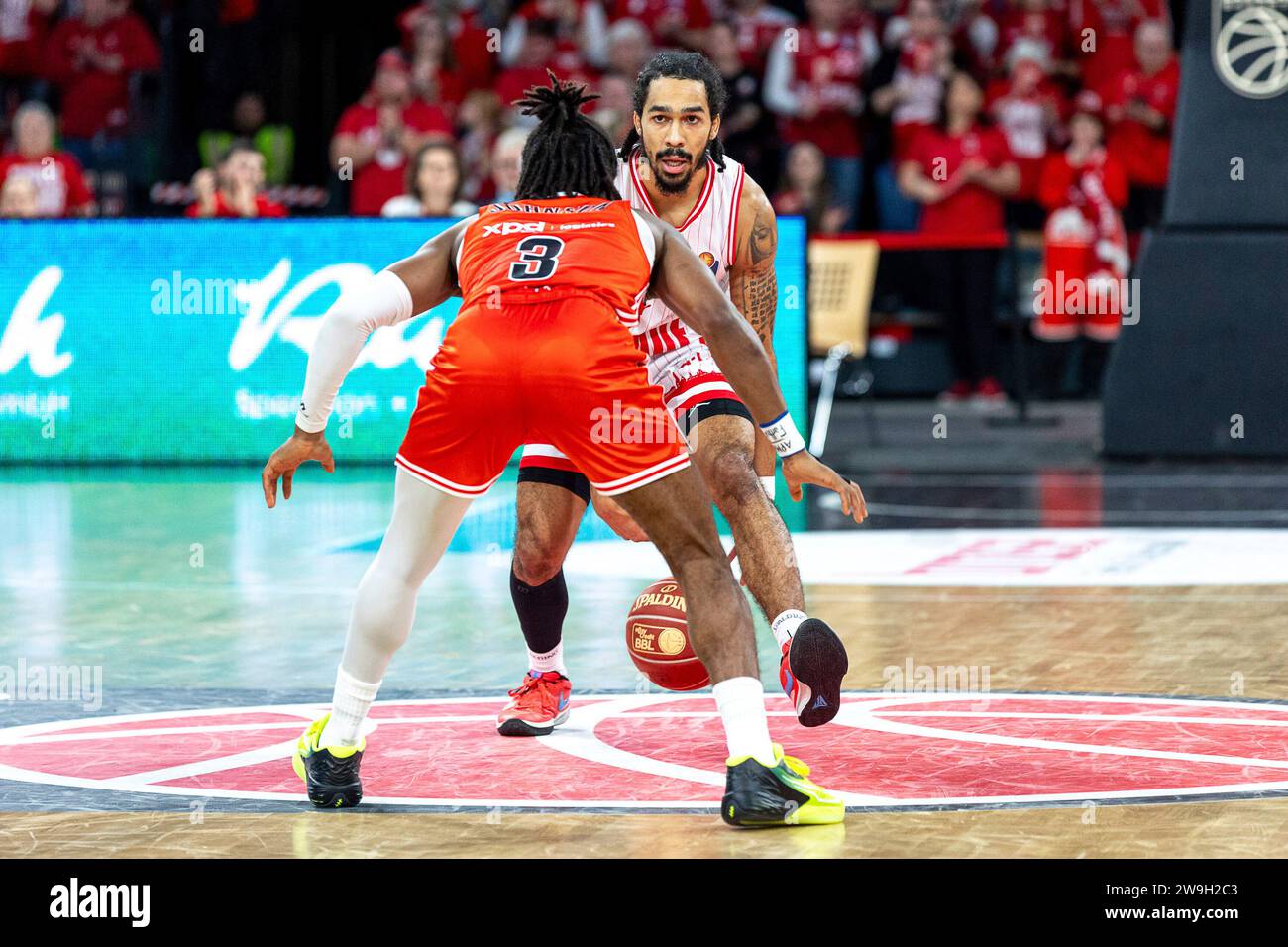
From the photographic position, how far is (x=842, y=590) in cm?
982

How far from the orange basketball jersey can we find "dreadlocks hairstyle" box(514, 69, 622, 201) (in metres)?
0.05

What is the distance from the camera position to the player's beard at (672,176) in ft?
22.5

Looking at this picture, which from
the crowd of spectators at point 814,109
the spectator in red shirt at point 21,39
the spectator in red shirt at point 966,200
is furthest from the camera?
the spectator in red shirt at point 21,39

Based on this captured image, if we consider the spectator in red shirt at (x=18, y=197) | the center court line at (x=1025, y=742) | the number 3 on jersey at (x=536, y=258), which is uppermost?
the spectator in red shirt at (x=18, y=197)

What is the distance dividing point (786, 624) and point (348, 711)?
1.34 meters

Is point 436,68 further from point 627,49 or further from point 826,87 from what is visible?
point 826,87

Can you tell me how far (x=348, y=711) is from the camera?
570cm

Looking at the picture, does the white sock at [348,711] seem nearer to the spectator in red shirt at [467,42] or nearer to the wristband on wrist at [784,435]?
the wristband on wrist at [784,435]

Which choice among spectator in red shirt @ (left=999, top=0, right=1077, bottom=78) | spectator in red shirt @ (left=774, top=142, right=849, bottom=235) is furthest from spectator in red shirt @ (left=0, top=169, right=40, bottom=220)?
spectator in red shirt @ (left=999, top=0, right=1077, bottom=78)

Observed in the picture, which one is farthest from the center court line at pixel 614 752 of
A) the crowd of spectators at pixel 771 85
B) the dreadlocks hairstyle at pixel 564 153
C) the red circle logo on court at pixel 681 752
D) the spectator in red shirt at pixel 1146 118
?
the spectator in red shirt at pixel 1146 118

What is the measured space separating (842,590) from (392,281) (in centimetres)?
452

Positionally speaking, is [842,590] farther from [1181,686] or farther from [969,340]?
[969,340]

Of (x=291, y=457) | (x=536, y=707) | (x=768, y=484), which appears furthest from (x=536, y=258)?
(x=768, y=484)

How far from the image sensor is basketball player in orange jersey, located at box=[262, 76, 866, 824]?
5445 millimetres
